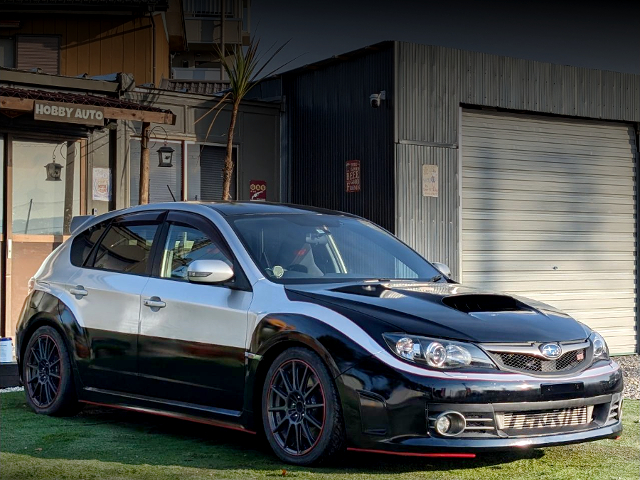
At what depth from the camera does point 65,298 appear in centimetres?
762

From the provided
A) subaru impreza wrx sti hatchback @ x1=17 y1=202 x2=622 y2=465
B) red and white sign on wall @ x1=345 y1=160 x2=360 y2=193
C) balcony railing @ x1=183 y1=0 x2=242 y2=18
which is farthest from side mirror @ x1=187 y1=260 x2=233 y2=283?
balcony railing @ x1=183 y1=0 x2=242 y2=18

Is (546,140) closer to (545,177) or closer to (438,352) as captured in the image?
(545,177)

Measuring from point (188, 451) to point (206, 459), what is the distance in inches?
12.4

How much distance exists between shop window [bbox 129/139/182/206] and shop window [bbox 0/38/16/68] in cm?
697

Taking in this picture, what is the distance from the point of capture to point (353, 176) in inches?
590

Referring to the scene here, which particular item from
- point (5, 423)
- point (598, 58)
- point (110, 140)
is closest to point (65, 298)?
point (5, 423)

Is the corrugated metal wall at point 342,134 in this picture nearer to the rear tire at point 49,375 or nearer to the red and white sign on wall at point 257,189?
the red and white sign on wall at point 257,189

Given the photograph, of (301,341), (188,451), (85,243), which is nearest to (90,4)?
(85,243)

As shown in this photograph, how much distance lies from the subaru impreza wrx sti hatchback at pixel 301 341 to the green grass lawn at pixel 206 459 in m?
0.20

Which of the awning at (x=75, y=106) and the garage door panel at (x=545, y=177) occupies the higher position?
the awning at (x=75, y=106)

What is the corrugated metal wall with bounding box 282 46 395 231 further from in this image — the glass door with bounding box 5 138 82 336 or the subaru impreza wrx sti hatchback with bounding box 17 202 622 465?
the subaru impreza wrx sti hatchback with bounding box 17 202 622 465

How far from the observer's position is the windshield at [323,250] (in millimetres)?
6500

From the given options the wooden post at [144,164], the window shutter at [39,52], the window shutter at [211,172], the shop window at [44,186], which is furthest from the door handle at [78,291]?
the window shutter at [39,52]

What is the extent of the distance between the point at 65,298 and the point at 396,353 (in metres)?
3.16
